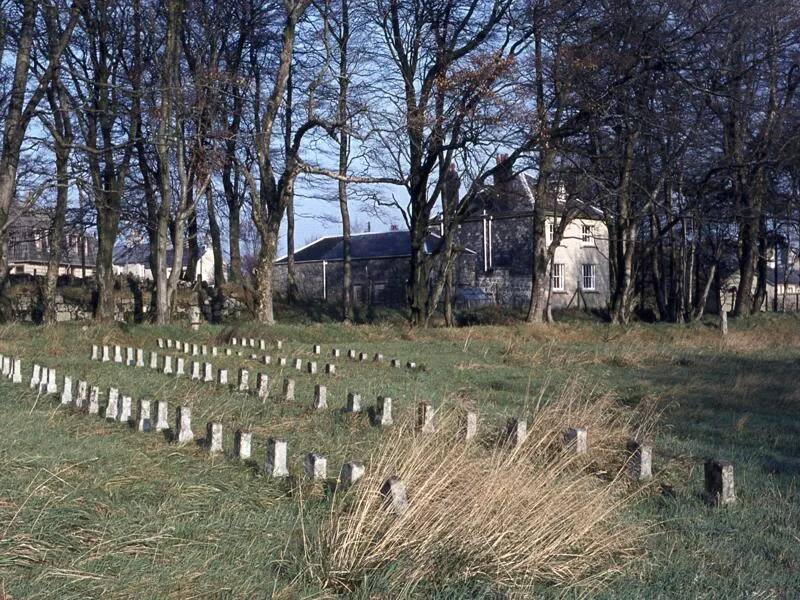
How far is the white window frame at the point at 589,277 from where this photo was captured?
49.4 metres

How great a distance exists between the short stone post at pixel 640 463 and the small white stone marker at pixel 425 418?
5.31 ft

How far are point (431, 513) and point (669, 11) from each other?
74.2ft

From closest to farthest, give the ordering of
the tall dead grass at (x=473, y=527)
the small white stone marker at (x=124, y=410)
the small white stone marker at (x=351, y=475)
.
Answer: the tall dead grass at (x=473, y=527), the small white stone marker at (x=351, y=475), the small white stone marker at (x=124, y=410)

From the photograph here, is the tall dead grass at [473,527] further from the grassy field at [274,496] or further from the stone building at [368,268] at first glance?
the stone building at [368,268]

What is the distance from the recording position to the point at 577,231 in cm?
5144

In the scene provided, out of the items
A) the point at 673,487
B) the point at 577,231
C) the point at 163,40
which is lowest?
the point at 673,487

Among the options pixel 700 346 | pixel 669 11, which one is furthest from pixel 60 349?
pixel 669 11

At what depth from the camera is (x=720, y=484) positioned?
6.87m

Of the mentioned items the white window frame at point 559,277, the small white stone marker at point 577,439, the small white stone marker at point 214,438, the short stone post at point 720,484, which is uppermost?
the white window frame at point 559,277

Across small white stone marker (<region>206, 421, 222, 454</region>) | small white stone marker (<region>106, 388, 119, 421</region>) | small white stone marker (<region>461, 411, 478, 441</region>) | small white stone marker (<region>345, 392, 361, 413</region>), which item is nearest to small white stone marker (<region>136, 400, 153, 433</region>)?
small white stone marker (<region>106, 388, 119, 421</region>)

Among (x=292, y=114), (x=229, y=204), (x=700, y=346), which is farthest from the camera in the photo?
(x=229, y=204)

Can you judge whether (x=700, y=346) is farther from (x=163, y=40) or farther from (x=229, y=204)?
(x=229, y=204)

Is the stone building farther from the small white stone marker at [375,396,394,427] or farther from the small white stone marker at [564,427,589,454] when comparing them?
the small white stone marker at [564,427,589,454]

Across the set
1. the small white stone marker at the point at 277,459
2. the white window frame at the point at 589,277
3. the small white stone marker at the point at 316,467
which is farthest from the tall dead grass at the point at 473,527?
the white window frame at the point at 589,277
